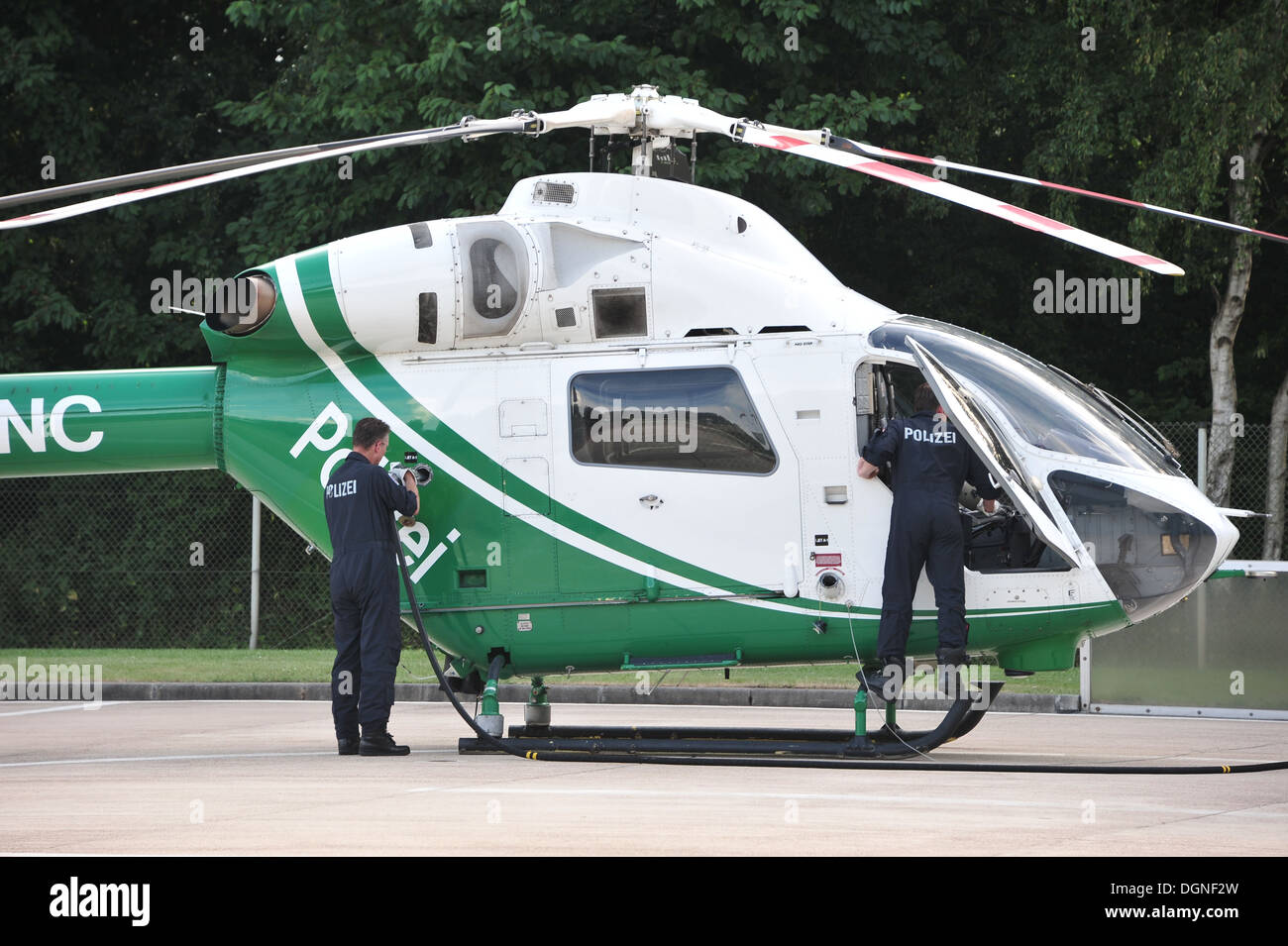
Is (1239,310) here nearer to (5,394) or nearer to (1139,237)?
(1139,237)

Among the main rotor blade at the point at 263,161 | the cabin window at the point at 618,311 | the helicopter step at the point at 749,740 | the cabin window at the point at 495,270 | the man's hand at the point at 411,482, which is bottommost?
the helicopter step at the point at 749,740

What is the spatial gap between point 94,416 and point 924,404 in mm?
5336

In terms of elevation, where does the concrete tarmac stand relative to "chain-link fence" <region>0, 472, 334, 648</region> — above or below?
below

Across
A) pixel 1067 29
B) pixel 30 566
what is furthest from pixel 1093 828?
pixel 30 566

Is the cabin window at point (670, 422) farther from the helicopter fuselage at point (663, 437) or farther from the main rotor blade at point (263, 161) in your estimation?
the main rotor blade at point (263, 161)

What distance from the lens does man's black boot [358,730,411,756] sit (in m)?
10.3

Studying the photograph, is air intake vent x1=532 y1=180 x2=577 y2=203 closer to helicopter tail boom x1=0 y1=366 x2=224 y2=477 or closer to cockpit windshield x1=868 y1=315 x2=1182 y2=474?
cockpit windshield x1=868 y1=315 x2=1182 y2=474

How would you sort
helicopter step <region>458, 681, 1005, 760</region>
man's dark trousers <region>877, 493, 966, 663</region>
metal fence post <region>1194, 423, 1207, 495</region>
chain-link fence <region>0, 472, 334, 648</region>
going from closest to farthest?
man's dark trousers <region>877, 493, 966, 663</region>
helicopter step <region>458, 681, 1005, 760</region>
metal fence post <region>1194, 423, 1207, 495</region>
chain-link fence <region>0, 472, 334, 648</region>

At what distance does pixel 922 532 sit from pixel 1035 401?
1.05 m

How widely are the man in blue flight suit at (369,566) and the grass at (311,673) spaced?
4908 mm

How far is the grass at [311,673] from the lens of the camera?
15.7m

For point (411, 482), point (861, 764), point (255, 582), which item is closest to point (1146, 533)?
point (861, 764)

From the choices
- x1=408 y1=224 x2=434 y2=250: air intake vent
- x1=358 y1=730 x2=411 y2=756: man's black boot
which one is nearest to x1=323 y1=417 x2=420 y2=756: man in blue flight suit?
x1=358 y1=730 x2=411 y2=756: man's black boot

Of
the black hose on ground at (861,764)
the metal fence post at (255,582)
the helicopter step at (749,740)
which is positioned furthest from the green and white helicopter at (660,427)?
the metal fence post at (255,582)
